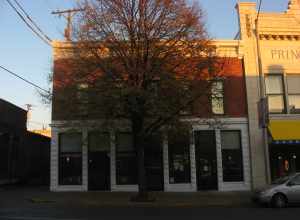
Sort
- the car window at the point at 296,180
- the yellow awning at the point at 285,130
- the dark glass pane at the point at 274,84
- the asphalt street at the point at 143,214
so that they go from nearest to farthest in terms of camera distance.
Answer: the asphalt street at the point at 143,214 < the car window at the point at 296,180 < the yellow awning at the point at 285,130 < the dark glass pane at the point at 274,84

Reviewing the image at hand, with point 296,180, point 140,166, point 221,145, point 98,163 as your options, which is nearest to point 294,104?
point 221,145

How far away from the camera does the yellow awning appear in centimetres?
2417

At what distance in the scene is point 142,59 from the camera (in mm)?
19578

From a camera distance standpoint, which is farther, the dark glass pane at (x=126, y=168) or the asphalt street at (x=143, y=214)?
the dark glass pane at (x=126, y=168)

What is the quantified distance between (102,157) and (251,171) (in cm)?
864

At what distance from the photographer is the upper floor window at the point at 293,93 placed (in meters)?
26.0

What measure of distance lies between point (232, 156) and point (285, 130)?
3341mm

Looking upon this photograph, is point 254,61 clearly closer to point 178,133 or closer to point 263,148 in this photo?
point 263,148

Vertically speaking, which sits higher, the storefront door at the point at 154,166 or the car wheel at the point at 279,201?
the storefront door at the point at 154,166

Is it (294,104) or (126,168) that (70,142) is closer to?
(126,168)

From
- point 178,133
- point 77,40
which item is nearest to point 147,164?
point 178,133

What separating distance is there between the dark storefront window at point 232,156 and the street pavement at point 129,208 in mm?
1987

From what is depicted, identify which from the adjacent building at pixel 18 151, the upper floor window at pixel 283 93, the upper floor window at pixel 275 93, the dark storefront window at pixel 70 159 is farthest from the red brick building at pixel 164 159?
the adjacent building at pixel 18 151

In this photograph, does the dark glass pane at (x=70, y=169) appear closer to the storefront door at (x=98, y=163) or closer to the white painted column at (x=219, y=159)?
the storefront door at (x=98, y=163)
